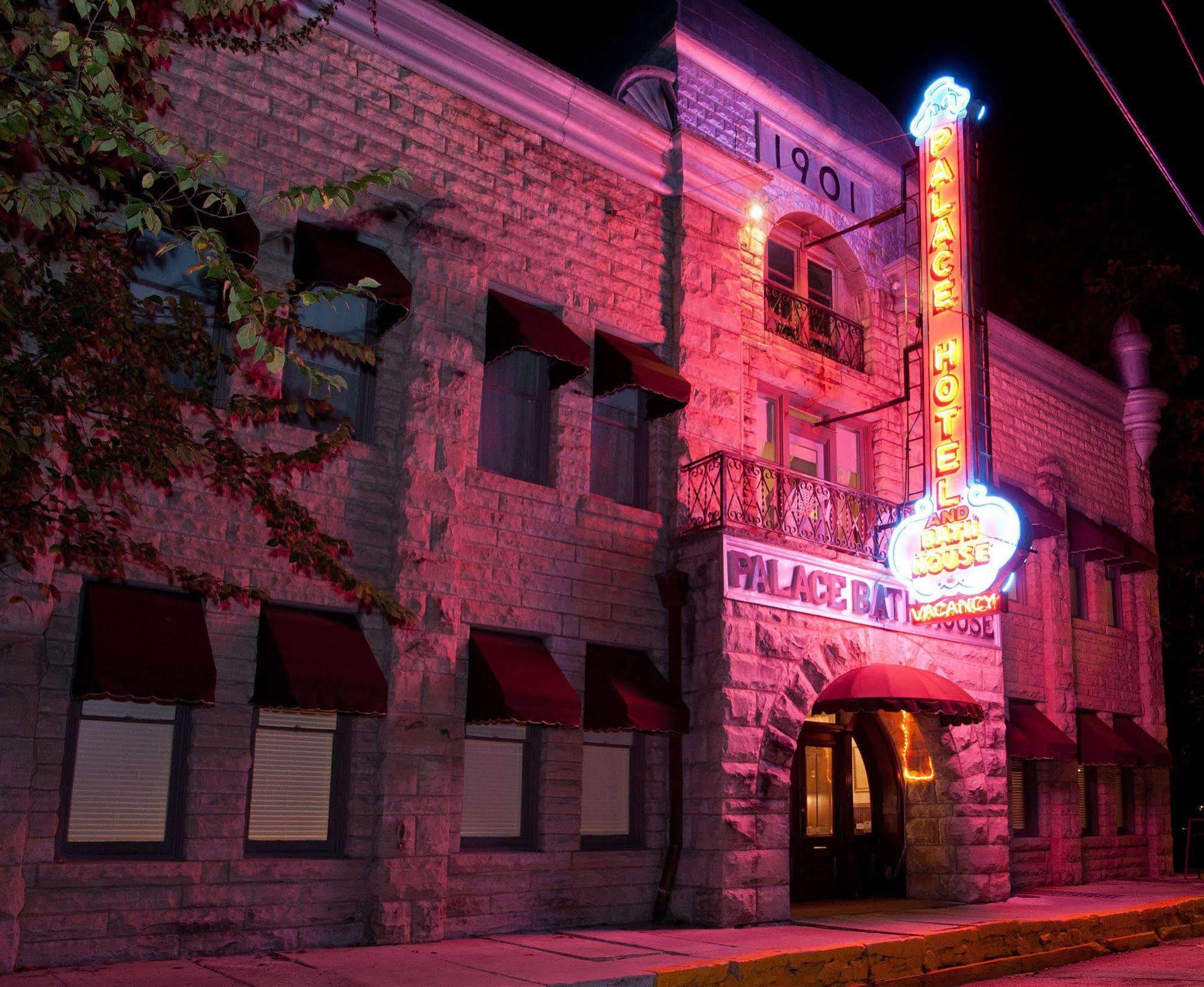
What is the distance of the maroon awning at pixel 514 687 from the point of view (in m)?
11.1

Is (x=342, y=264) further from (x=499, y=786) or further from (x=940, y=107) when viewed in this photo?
(x=940, y=107)

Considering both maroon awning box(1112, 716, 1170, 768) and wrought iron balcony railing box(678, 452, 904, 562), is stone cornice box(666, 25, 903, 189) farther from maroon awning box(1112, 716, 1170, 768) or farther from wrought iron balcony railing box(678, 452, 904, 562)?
maroon awning box(1112, 716, 1170, 768)

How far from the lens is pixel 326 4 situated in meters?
11.9

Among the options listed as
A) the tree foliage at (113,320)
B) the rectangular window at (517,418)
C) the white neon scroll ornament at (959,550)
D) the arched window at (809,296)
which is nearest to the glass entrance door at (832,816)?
the white neon scroll ornament at (959,550)

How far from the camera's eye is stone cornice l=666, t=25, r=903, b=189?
14987 millimetres

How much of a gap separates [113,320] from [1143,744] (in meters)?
18.3

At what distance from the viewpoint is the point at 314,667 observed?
10.3m

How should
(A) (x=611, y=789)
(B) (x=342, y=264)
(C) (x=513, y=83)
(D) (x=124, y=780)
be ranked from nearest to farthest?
(D) (x=124, y=780)
(B) (x=342, y=264)
(A) (x=611, y=789)
(C) (x=513, y=83)

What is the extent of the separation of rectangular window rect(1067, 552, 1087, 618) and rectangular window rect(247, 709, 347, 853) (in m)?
14.1

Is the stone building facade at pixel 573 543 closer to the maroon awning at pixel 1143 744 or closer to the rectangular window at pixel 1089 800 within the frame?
the rectangular window at pixel 1089 800

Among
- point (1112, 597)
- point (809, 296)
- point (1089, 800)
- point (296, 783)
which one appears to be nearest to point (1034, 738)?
point (1089, 800)

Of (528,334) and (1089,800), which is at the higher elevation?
(528,334)

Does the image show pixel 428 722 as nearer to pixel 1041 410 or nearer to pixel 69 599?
pixel 69 599

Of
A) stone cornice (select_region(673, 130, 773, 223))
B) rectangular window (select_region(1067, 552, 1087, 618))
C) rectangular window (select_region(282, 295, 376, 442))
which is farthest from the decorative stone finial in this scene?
rectangular window (select_region(282, 295, 376, 442))
